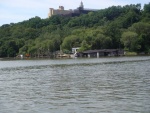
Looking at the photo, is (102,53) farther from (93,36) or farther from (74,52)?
(74,52)

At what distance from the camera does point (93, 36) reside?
10850 centimetres

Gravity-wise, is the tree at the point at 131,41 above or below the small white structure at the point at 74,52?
above

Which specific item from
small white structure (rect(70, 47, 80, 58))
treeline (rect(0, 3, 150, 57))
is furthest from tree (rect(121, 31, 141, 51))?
small white structure (rect(70, 47, 80, 58))

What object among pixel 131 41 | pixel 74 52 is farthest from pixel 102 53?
pixel 74 52

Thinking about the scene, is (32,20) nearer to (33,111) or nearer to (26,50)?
(26,50)

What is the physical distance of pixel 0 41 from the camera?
473 ft

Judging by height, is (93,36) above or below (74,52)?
above

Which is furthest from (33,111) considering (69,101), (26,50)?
(26,50)

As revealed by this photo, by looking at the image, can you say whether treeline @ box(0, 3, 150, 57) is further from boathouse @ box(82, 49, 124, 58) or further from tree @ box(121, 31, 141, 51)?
boathouse @ box(82, 49, 124, 58)

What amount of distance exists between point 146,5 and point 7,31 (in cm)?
7215

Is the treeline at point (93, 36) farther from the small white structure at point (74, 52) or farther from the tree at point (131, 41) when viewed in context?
the small white structure at point (74, 52)

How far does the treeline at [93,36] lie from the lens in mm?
103812

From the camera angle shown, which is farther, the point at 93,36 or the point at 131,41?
the point at 93,36

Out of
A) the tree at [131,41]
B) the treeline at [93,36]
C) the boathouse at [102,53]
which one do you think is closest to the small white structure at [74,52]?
the treeline at [93,36]
